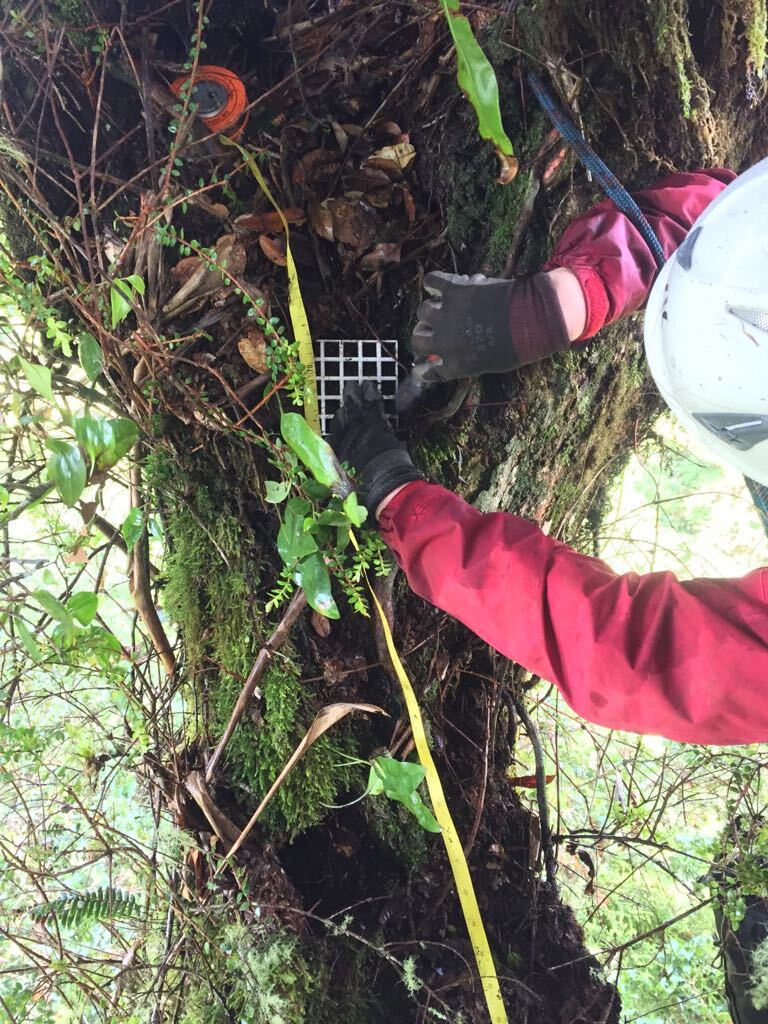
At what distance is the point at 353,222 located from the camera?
1.47 meters

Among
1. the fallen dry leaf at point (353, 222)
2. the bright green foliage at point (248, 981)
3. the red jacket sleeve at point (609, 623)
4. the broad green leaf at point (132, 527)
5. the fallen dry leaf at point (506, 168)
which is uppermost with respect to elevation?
the fallen dry leaf at point (506, 168)

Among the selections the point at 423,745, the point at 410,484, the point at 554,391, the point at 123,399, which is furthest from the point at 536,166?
the point at 423,745

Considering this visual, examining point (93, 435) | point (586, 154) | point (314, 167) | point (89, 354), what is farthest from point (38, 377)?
point (586, 154)

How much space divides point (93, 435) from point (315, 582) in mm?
486

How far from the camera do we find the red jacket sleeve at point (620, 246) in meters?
1.43

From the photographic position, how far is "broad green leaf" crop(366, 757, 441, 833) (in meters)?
1.26

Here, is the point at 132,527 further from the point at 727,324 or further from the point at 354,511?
the point at 727,324

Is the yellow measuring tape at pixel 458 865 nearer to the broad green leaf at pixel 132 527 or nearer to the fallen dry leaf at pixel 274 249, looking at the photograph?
the broad green leaf at pixel 132 527

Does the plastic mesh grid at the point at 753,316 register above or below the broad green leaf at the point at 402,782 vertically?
above

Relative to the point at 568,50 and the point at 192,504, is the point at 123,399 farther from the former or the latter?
the point at 568,50

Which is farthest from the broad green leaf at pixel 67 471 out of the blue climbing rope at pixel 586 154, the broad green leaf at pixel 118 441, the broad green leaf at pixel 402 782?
the blue climbing rope at pixel 586 154

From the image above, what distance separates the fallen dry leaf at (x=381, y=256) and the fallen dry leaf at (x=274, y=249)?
0.64 ft

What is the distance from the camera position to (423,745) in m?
1.48

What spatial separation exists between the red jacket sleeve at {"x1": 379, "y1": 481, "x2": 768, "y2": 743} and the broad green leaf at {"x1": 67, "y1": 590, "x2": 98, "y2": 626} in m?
0.61
